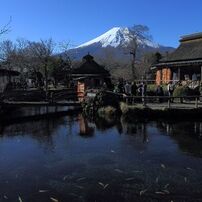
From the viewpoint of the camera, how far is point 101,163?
1952 centimetres

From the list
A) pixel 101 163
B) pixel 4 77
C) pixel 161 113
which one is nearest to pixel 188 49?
pixel 161 113

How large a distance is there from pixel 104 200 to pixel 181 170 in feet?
16.0

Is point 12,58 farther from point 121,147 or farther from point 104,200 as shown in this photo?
point 104,200

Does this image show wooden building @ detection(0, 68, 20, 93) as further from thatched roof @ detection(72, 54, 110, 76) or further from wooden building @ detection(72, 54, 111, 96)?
thatched roof @ detection(72, 54, 110, 76)

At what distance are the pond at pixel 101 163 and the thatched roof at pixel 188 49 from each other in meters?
18.0

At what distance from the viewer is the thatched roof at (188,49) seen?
47487 mm

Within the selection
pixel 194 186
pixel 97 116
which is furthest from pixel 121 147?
pixel 97 116

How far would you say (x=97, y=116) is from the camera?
36125mm

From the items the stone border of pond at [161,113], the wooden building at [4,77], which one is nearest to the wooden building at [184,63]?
the stone border of pond at [161,113]

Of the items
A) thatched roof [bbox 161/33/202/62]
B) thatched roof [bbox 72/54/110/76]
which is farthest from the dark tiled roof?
thatched roof [bbox 161/33/202/62]

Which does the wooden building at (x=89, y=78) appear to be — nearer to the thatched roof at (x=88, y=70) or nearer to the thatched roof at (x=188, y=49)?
the thatched roof at (x=88, y=70)

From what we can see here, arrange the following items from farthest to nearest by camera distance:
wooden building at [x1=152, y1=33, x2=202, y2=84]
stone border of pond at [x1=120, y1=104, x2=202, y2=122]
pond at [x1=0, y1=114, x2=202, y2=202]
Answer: wooden building at [x1=152, y1=33, x2=202, y2=84]
stone border of pond at [x1=120, y1=104, x2=202, y2=122]
pond at [x1=0, y1=114, x2=202, y2=202]

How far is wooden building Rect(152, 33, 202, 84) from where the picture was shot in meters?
47.3

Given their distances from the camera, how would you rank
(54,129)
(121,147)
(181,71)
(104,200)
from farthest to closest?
(181,71)
(54,129)
(121,147)
(104,200)
